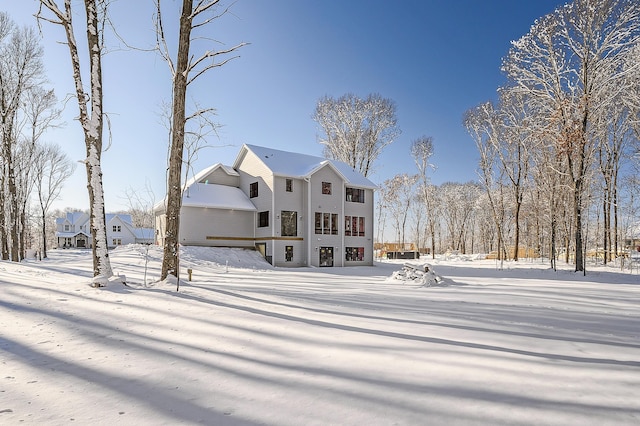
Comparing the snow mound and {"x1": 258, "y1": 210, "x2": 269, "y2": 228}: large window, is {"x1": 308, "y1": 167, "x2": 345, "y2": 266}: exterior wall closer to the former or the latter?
{"x1": 258, "y1": 210, "x2": 269, "y2": 228}: large window

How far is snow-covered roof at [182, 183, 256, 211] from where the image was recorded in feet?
81.6

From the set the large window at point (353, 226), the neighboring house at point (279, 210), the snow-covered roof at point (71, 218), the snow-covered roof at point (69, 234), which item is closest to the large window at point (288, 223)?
the neighboring house at point (279, 210)

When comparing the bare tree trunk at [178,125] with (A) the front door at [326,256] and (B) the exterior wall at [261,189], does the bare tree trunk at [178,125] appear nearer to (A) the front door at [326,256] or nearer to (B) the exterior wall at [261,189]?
(B) the exterior wall at [261,189]

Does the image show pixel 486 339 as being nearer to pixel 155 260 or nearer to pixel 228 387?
pixel 228 387

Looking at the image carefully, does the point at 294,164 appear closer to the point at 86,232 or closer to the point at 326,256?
the point at 326,256

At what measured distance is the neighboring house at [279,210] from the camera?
2533cm

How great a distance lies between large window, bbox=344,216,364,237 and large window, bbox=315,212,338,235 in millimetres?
1205

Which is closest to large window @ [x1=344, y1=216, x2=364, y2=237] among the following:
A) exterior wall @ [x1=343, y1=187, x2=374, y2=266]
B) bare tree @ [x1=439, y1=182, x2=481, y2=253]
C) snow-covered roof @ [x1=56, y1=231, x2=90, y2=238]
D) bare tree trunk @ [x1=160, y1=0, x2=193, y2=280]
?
exterior wall @ [x1=343, y1=187, x2=374, y2=266]

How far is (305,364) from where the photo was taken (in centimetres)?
364

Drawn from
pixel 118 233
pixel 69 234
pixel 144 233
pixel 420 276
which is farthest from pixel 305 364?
pixel 69 234

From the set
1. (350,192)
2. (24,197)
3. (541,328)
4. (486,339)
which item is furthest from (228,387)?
(24,197)

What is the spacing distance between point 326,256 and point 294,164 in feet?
24.7

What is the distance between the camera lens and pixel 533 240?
44.4 metres

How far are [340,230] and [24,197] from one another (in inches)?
1048
